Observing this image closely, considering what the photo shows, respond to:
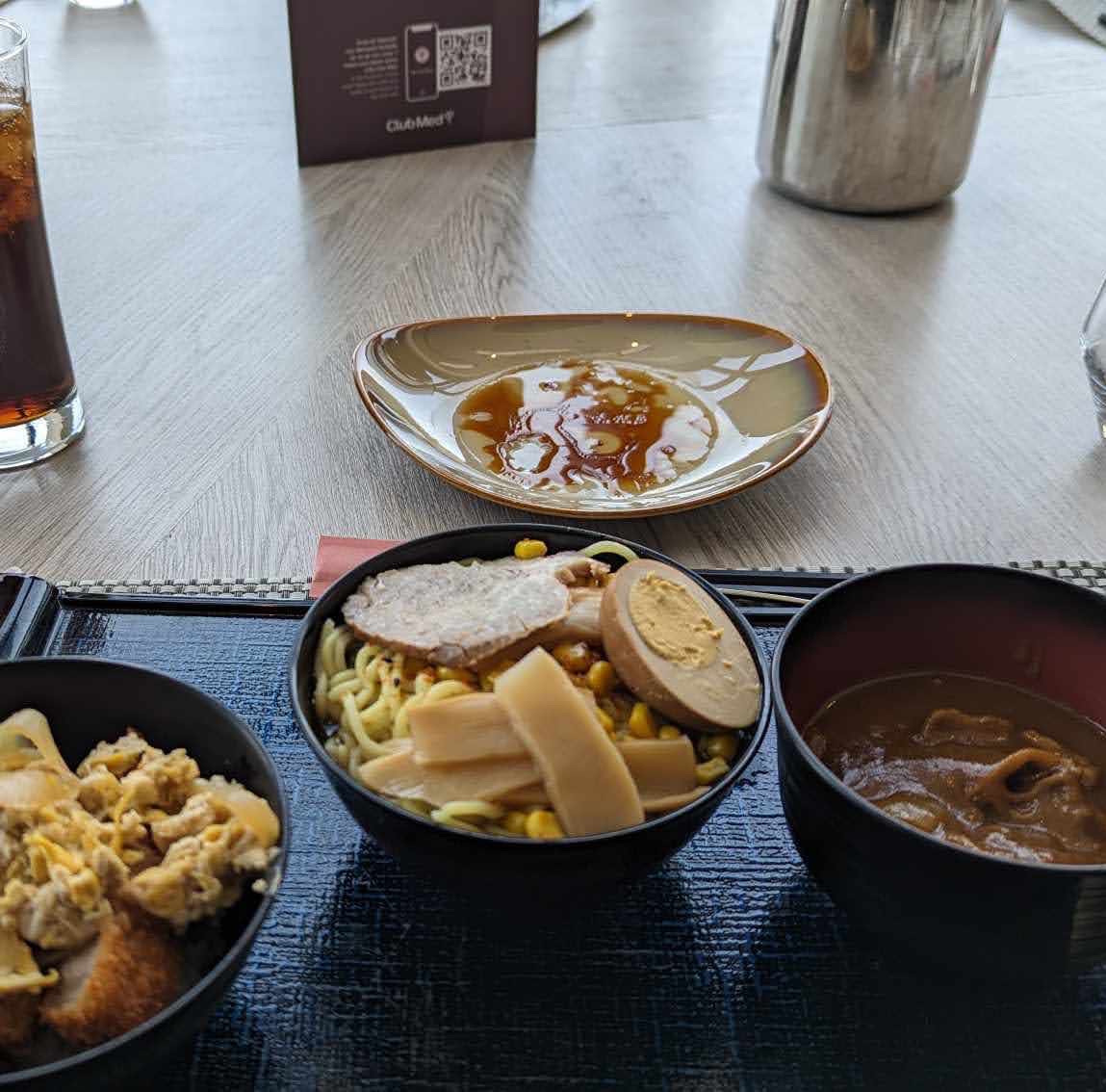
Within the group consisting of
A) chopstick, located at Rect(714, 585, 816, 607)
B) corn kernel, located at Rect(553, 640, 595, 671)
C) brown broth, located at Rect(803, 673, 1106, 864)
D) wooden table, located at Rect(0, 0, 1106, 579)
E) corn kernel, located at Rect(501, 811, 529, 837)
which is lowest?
wooden table, located at Rect(0, 0, 1106, 579)

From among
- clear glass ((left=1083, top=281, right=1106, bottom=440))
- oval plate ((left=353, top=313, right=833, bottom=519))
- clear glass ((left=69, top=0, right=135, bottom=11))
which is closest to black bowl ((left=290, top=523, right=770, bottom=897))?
oval plate ((left=353, top=313, right=833, bottom=519))

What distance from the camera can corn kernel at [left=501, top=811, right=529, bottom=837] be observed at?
0.76 meters

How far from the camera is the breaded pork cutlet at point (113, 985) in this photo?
0.63m

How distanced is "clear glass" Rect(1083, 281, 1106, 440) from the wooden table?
0.05m

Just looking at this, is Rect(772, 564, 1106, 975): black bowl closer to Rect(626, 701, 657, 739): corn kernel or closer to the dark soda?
Rect(626, 701, 657, 739): corn kernel

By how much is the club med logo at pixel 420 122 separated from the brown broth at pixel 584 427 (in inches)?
28.6

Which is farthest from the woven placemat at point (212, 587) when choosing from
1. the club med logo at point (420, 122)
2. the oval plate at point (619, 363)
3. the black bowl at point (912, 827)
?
the club med logo at point (420, 122)

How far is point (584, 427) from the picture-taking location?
1.31 m

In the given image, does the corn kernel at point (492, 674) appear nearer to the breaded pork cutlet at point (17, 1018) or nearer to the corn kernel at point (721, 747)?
the corn kernel at point (721, 747)

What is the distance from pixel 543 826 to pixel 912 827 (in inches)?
8.6

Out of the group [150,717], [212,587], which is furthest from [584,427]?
[150,717]

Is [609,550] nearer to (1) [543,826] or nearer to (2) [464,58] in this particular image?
(1) [543,826]

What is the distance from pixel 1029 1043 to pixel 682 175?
62.2 inches

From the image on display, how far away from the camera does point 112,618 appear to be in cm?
106
